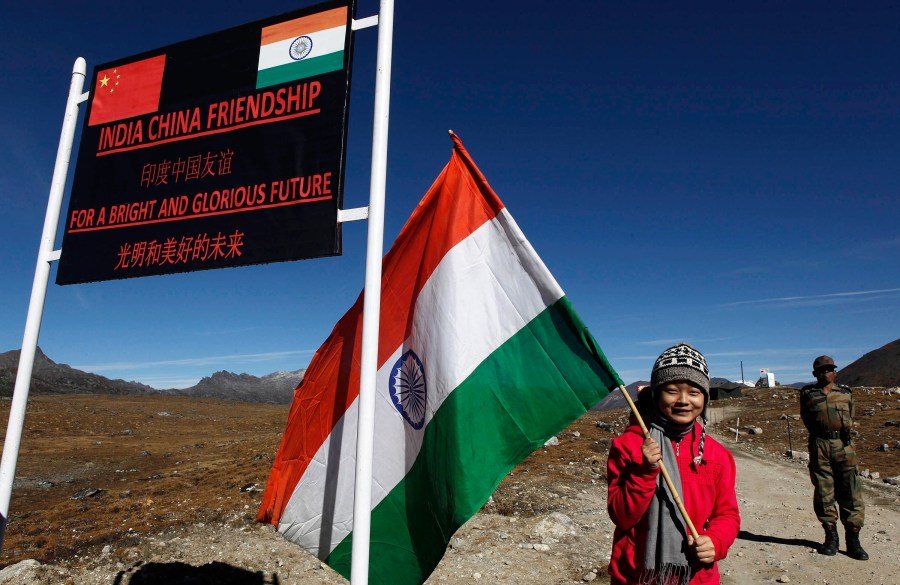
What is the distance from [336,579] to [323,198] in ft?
15.6

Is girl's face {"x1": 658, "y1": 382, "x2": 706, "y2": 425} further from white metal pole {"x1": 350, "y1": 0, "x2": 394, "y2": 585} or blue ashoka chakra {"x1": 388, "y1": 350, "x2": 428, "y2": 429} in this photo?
white metal pole {"x1": 350, "y1": 0, "x2": 394, "y2": 585}

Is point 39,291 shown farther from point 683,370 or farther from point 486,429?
point 683,370

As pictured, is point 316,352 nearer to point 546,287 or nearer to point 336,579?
point 546,287

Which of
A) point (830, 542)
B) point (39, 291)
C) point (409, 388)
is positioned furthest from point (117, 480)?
point (830, 542)

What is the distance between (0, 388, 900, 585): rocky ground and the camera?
605 centimetres

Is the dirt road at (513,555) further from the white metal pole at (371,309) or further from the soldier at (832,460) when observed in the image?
the white metal pole at (371,309)

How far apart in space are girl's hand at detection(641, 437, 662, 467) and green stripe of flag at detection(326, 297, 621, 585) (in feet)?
2.06

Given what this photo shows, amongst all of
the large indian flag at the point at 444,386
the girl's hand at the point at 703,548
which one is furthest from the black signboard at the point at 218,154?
the girl's hand at the point at 703,548

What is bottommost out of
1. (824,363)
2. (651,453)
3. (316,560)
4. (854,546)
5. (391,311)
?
(316,560)

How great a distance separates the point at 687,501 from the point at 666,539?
0.67 ft

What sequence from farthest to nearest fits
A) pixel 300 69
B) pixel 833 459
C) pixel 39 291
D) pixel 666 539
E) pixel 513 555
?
pixel 833 459 < pixel 513 555 < pixel 39 291 < pixel 300 69 < pixel 666 539

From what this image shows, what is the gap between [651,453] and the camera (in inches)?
85.4

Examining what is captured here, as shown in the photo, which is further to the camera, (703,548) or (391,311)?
(391,311)

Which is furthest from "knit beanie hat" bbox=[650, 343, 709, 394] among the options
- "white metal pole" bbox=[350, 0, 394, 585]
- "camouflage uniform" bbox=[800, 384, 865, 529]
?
"camouflage uniform" bbox=[800, 384, 865, 529]
